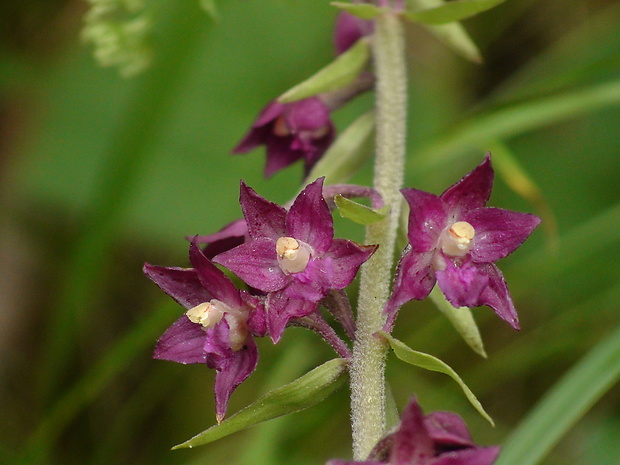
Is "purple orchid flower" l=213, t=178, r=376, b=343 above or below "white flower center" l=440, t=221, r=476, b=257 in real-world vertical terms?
below

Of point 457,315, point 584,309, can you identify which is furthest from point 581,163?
point 457,315

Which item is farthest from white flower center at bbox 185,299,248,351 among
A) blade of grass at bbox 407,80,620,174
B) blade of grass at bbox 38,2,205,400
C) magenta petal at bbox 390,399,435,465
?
blade of grass at bbox 407,80,620,174

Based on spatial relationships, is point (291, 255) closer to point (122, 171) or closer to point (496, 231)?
point (496, 231)

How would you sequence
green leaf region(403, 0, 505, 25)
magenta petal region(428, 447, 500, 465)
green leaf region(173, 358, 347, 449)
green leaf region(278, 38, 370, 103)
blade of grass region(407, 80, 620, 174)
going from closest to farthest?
1. magenta petal region(428, 447, 500, 465)
2. green leaf region(173, 358, 347, 449)
3. green leaf region(403, 0, 505, 25)
4. green leaf region(278, 38, 370, 103)
5. blade of grass region(407, 80, 620, 174)

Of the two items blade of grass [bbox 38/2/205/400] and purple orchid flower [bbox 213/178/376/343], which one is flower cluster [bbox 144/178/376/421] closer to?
purple orchid flower [bbox 213/178/376/343]

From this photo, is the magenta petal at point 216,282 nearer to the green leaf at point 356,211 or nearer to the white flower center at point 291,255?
the white flower center at point 291,255

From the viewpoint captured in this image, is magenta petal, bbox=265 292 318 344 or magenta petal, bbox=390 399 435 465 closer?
magenta petal, bbox=390 399 435 465
